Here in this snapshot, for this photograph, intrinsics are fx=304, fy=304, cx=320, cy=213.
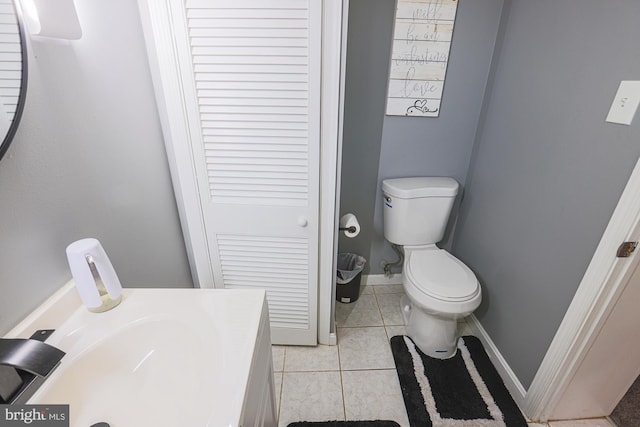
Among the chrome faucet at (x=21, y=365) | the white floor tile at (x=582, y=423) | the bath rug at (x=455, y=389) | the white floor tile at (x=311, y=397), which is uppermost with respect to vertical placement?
the chrome faucet at (x=21, y=365)

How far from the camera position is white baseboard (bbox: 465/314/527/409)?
142cm

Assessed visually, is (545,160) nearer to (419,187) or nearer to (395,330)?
(419,187)

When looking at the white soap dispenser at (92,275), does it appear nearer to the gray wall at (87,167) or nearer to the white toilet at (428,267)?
the gray wall at (87,167)

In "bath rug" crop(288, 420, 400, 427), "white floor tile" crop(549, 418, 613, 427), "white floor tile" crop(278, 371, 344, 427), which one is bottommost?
"white floor tile" crop(278, 371, 344, 427)

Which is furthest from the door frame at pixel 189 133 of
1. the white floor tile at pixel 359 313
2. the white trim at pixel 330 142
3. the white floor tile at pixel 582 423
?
the white floor tile at pixel 582 423

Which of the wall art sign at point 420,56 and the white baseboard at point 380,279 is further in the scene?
the white baseboard at point 380,279

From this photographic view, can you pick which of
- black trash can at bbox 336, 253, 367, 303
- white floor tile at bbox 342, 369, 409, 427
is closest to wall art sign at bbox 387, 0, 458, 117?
black trash can at bbox 336, 253, 367, 303

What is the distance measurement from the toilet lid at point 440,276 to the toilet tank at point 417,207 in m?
0.11

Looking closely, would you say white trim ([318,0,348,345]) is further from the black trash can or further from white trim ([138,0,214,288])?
white trim ([138,0,214,288])

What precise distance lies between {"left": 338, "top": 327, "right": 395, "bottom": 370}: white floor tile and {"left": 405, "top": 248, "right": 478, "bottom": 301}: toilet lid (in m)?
0.44

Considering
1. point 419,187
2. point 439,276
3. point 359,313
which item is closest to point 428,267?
point 439,276

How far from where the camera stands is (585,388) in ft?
4.17

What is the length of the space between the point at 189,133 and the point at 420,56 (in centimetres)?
125

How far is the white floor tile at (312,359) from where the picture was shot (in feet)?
5.22
